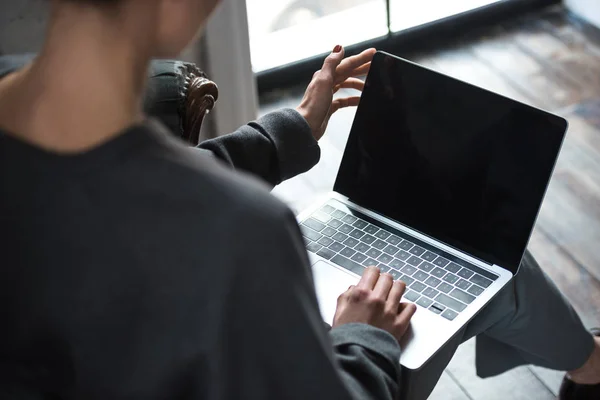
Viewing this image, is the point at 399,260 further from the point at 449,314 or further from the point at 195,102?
the point at 195,102

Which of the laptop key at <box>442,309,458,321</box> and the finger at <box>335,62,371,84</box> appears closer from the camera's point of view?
the laptop key at <box>442,309,458,321</box>

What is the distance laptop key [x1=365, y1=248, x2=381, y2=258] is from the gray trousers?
0.50ft

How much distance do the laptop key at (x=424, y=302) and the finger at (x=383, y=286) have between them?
0.10m

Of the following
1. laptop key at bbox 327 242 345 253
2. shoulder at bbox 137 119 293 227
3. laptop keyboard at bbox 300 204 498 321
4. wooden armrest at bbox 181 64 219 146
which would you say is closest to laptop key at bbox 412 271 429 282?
laptop keyboard at bbox 300 204 498 321

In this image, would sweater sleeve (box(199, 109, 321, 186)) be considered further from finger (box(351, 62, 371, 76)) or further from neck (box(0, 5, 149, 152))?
neck (box(0, 5, 149, 152))

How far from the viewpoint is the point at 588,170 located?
2062 millimetres

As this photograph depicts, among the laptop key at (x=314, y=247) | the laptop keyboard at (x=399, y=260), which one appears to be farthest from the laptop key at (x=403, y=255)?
the laptop key at (x=314, y=247)

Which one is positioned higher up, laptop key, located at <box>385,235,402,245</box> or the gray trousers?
laptop key, located at <box>385,235,402,245</box>

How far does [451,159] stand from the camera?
43.2 inches

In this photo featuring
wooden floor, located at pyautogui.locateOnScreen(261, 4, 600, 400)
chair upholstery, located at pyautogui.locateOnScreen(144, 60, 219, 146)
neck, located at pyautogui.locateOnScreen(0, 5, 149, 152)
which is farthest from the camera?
wooden floor, located at pyautogui.locateOnScreen(261, 4, 600, 400)

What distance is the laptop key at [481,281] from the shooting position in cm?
106

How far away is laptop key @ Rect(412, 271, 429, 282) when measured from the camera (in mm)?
1066

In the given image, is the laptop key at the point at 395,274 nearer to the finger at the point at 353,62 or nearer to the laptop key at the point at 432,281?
the laptop key at the point at 432,281

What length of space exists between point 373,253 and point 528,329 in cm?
33
